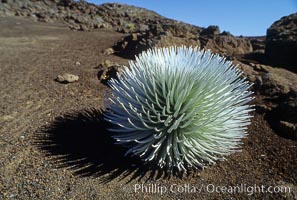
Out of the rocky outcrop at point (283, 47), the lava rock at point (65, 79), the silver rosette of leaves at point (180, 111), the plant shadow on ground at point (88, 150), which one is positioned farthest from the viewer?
the rocky outcrop at point (283, 47)

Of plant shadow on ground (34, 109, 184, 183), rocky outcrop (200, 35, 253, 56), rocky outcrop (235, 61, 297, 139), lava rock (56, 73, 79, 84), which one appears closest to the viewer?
plant shadow on ground (34, 109, 184, 183)

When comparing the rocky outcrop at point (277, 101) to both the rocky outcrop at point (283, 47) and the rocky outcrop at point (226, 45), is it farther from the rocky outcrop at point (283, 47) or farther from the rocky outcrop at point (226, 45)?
the rocky outcrop at point (226, 45)

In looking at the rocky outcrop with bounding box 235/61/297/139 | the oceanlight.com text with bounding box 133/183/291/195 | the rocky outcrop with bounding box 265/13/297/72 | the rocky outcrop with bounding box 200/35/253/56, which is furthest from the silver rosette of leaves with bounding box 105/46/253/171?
the rocky outcrop with bounding box 200/35/253/56

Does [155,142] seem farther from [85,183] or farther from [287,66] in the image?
[287,66]

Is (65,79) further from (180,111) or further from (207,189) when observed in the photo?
(207,189)

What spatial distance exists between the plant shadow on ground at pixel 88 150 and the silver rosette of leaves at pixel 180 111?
0.45 ft

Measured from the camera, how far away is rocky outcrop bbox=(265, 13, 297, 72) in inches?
162

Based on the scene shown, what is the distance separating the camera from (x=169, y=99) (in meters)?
1.73

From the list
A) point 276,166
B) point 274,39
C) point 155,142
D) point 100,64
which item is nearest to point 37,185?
point 155,142

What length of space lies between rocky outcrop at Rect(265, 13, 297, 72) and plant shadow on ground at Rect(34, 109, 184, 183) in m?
3.07

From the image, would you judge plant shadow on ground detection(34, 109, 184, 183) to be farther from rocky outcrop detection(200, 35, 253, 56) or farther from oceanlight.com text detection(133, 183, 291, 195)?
rocky outcrop detection(200, 35, 253, 56)

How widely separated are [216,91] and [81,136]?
1.03 meters

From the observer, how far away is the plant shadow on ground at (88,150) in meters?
1.80

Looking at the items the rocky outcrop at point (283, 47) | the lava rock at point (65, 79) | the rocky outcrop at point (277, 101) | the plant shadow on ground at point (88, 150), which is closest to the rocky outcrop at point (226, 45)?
the rocky outcrop at point (283, 47)
